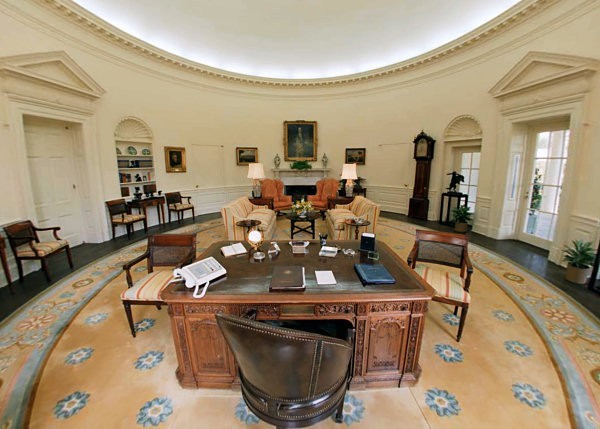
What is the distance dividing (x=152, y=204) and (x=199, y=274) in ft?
17.6

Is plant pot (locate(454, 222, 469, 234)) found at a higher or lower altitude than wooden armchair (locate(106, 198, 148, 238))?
lower

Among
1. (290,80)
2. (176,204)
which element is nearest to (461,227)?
(290,80)

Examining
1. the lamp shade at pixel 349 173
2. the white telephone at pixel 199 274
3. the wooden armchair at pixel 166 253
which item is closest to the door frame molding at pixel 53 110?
the wooden armchair at pixel 166 253

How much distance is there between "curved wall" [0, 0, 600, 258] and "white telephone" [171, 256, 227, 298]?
3854 millimetres

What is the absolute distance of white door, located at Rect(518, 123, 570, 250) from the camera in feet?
15.1

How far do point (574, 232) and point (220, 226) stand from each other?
683 centimetres

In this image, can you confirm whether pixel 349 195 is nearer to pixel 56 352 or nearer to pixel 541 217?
pixel 541 217

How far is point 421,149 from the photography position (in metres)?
7.14

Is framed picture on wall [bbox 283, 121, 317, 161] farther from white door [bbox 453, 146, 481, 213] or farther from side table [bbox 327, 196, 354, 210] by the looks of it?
white door [bbox 453, 146, 481, 213]

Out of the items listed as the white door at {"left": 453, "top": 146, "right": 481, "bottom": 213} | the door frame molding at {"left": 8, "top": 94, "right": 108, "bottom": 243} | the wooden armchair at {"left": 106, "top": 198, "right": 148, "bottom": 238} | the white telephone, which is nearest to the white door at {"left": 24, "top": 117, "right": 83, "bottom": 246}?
the door frame molding at {"left": 8, "top": 94, "right": 108, "bottom": 243}

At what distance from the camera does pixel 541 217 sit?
16.3ft

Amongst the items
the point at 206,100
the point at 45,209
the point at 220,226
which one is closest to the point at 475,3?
the point at 206,100

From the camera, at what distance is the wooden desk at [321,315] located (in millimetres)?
1754

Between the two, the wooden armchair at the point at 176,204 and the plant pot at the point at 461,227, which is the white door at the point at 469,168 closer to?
the plant pot at the point at 461,227
